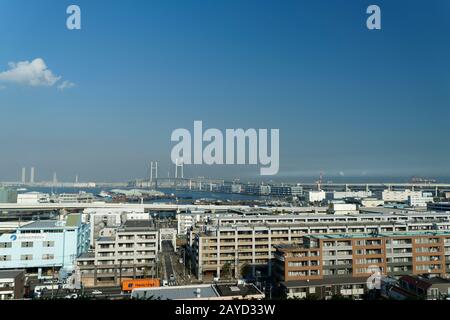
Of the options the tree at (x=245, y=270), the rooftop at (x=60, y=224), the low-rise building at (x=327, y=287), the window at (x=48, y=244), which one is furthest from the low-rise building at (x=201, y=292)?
the rooftop at (x=60, y=224)

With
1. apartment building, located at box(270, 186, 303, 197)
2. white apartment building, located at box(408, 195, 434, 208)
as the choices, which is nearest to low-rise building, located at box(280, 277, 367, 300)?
white apartment building, located at box(408, 195, 434, 208)

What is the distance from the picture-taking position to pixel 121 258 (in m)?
5.89

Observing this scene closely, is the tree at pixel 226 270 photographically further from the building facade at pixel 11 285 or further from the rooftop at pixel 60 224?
the building facade at pixel 11 285

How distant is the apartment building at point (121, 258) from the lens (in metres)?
5.57

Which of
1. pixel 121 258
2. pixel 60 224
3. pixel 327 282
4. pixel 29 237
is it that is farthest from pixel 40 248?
pixel 327 282

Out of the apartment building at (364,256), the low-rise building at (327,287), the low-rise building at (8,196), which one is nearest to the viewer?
the low-rise building at (327,287)

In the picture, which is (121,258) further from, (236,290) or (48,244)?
(236,290)

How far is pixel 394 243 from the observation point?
16.0 feet

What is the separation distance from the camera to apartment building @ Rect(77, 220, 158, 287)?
5.57 meters

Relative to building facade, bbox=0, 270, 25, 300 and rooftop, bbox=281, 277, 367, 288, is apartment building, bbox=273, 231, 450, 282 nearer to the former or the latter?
rooftop, bbox=281, 277, 367, 288
